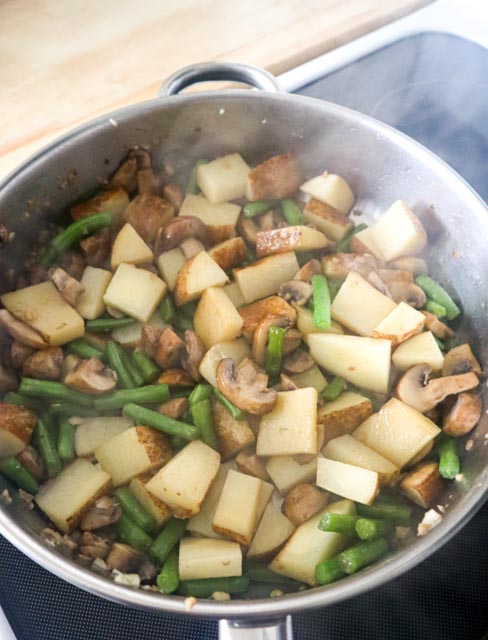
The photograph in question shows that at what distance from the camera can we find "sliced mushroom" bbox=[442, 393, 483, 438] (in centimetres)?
157

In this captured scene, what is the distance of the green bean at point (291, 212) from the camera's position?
Result: 199 cm

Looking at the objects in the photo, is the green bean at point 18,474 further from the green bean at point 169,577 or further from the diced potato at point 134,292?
the diced potato at point 134,292

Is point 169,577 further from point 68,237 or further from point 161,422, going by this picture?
point 68,237

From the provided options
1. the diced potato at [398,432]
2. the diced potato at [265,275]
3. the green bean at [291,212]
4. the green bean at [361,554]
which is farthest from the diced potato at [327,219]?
the green bean at [361,554]

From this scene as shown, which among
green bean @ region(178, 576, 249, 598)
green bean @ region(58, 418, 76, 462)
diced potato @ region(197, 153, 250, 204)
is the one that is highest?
diced potato @ region(197, 153, 250, 204)

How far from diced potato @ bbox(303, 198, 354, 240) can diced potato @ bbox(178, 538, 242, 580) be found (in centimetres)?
98

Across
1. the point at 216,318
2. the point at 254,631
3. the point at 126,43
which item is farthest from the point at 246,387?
the point at 126,43

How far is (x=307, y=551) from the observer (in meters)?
1.42

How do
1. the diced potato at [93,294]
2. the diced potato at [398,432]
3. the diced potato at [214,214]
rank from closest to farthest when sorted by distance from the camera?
the diced potato at [398,432], the diced potato at [93,294], the diced potato at [214,214]

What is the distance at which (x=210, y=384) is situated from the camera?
1.66 metres

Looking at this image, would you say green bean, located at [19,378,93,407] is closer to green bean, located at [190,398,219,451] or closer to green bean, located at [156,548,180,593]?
green bean, located at [190,398,219,451]

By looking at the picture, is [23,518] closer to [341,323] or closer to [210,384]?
[210,384]

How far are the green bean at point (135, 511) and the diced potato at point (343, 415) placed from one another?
46cm

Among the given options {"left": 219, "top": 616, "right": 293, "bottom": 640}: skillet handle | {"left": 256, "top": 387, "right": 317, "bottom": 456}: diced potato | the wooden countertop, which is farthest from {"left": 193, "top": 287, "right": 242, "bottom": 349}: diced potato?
the wooden countertop
